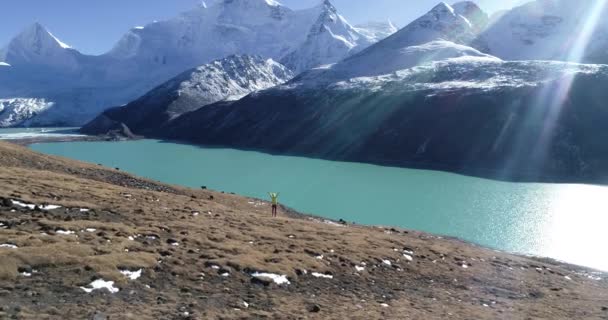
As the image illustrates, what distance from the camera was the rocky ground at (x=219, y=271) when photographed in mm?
16406

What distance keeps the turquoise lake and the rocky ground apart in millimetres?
23028

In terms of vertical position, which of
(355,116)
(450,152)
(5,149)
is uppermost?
(355,116)

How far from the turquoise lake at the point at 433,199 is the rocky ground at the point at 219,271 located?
23028 mm

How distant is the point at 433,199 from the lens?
8956 centimetres

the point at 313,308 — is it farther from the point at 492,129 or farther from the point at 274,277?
the point at 492,129

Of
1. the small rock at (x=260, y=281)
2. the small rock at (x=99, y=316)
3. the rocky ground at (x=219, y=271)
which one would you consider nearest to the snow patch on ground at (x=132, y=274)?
the rocky ground at (x=219, y=271)

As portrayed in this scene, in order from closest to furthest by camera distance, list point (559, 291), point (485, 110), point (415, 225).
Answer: point (559, 291) < point (415, 225) < point (485, 110)

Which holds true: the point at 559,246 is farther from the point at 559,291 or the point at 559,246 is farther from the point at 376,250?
the point at 376,250

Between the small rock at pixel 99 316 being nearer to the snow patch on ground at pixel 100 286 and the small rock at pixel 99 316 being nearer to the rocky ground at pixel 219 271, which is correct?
the rocky ground at pixel 219 271

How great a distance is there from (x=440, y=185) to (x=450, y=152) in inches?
1812

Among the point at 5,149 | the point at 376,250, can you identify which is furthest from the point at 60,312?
the point at 5,149

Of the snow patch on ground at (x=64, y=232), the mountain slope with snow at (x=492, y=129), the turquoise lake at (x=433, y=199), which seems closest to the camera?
the snow patch on ground at (x=64, y=232)

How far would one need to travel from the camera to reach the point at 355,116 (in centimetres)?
19562

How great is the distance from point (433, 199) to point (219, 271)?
7449cm
